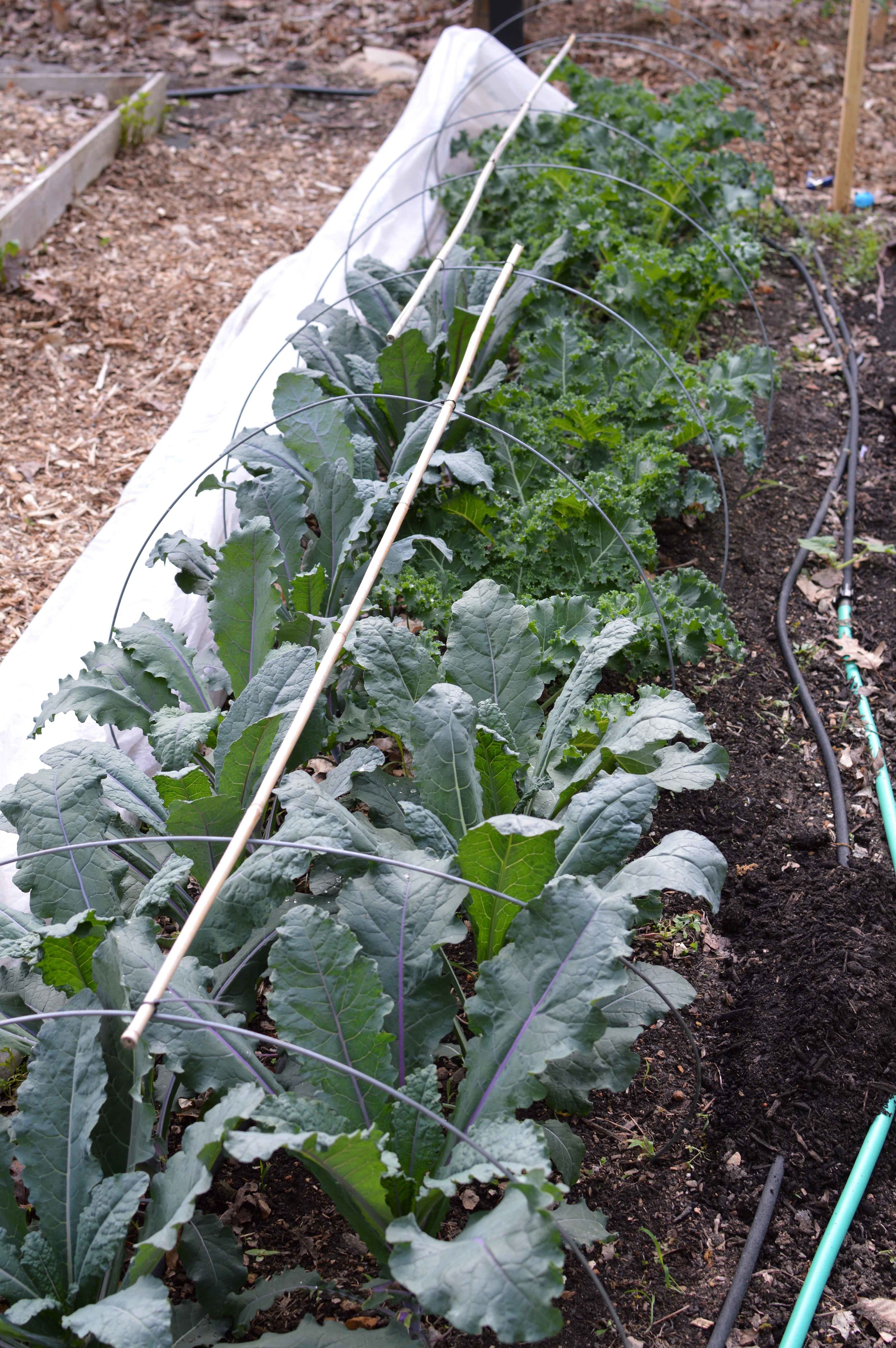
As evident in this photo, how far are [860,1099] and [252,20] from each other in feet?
24.6

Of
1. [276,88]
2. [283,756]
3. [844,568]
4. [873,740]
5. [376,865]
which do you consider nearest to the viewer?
[283,756]

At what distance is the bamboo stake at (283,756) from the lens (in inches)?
56.2

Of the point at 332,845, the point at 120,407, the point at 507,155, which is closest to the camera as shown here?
the point at 332,845

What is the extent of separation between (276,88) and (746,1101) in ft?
20.8

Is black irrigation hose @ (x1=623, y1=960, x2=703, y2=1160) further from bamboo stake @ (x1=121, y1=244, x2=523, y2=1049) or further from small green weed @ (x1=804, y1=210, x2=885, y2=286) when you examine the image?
small green weed @ (x1=804, y1=210, x2=885, y2=286)

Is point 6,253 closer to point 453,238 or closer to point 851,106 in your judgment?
point 453,238

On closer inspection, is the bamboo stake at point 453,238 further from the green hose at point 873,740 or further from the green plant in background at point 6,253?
the green plant in background at point 6,253

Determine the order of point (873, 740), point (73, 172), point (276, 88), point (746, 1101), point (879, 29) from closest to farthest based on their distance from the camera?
1. point (746, 1101)
2. point (873, 740)
3. point (73, 172)
4. point (276, 88)
5. point (879, 29)

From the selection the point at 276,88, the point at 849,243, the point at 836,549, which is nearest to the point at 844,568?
the point at 836,549

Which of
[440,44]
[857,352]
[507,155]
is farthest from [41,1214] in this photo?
[440,44]

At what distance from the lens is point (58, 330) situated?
13.6 ft

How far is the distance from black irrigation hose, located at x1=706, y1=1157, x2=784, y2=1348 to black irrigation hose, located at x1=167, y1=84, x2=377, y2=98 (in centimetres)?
626

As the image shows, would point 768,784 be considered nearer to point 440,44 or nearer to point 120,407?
point 120,407

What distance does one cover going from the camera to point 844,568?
3.29 m
